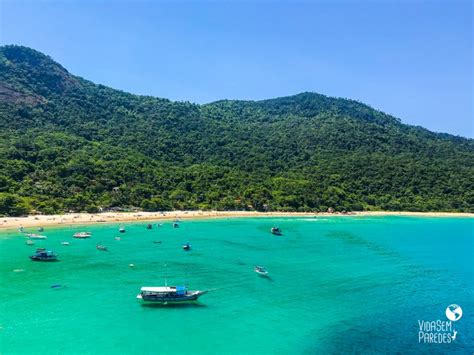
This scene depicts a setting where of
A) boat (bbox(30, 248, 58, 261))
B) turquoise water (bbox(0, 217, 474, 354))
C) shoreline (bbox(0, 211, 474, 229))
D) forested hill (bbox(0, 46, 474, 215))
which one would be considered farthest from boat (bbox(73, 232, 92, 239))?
forested hill (bbox(0, 46, 474, 215))

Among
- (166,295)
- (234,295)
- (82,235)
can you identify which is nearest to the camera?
(166,295)

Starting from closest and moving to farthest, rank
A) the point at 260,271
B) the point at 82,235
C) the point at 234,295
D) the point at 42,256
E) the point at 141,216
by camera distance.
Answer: the point at 234,295
the point at 260,271
the point at 42,256
the point at 82,235
the point at 141,216

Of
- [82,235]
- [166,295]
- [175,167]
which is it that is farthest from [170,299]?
[175,167]

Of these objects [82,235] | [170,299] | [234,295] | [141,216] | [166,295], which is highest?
[141,216]

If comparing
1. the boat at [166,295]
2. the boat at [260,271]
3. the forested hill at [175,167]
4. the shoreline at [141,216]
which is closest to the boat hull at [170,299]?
the boat at [166,295]

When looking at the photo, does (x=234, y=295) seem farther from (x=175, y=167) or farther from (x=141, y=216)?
(x=175, y=167)

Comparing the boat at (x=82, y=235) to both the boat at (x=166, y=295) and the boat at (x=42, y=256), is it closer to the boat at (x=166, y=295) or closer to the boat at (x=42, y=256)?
the boat at (x=42, y=256)

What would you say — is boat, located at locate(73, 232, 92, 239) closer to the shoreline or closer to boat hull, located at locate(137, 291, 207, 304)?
the shoreline
